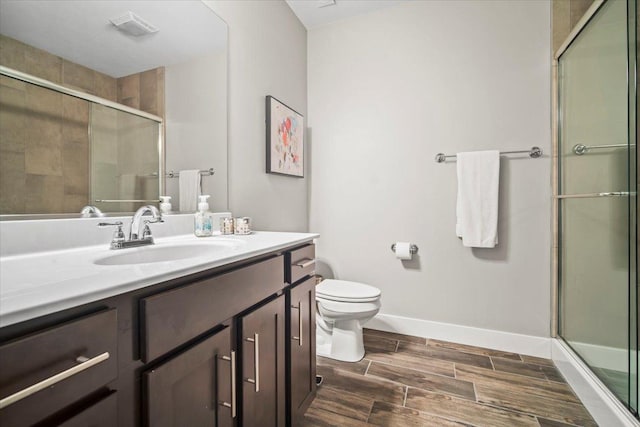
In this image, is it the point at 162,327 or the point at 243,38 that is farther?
the point at 243,38

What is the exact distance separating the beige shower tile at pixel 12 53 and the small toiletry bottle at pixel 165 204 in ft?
1.94

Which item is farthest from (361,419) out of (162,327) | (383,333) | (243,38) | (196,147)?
(243,38)

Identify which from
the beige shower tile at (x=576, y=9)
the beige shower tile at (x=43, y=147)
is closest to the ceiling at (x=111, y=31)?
the beige shower tile at (x=43, y=147)

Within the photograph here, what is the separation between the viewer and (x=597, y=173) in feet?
5.00

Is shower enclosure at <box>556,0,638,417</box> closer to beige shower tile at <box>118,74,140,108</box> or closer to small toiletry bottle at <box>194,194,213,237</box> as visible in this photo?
small toiletry bottle at <box>194,194,213,237</box>

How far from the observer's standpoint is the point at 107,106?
106 centimetres

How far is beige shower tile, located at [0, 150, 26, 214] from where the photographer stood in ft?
2.61

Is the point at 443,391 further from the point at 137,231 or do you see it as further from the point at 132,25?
the point at 132,25

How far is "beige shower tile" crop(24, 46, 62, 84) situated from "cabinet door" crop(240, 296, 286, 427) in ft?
3.17

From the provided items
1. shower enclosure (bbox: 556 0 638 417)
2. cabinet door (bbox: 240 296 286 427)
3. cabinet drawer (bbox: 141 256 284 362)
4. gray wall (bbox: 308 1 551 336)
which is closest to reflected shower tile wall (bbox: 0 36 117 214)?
cabinet drawer (bbox: 141 256 284 362)

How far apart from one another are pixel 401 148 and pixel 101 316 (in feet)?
6.95

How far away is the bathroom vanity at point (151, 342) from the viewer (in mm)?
418

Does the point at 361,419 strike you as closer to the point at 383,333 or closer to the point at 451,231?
the point at 383,333

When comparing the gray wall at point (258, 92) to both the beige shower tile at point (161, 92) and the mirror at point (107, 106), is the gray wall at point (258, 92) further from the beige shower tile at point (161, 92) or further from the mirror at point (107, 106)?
the beige shower tile at point (161, 92)
